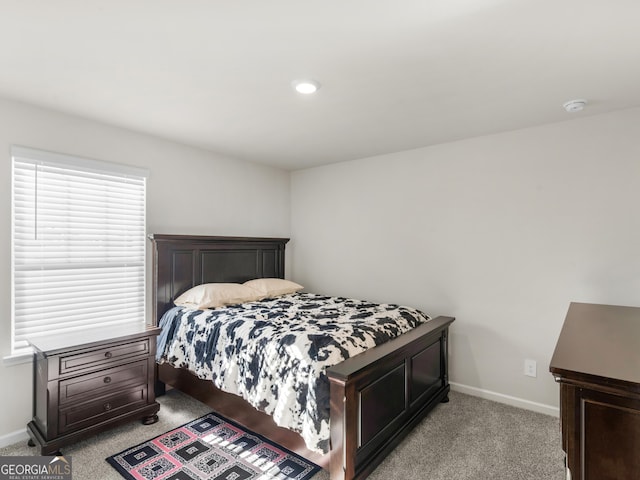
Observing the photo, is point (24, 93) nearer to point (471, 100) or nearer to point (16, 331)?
point (16, 331)

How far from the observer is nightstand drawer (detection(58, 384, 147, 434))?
7.41 feet

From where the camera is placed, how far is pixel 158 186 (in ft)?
10.6

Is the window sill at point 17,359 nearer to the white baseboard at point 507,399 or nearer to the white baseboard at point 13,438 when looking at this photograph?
the white baseboard at point 13,438

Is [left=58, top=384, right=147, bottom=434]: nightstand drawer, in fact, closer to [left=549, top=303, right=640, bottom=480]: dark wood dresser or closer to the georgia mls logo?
the georgia mls logo

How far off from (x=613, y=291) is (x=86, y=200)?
13.2 feet

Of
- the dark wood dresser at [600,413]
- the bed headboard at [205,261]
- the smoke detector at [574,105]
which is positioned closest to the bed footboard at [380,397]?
the dark wood dresser at [600,413]

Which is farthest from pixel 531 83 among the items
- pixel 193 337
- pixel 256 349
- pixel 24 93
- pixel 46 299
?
pixel 46 299

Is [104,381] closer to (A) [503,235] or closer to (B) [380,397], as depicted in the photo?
(B) [380,397]

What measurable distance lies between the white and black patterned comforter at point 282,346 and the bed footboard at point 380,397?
0.09 metres

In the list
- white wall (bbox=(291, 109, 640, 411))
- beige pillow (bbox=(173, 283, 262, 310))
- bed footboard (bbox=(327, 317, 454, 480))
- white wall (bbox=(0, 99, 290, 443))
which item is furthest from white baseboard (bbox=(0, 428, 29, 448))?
white wall (bbox=(291, 109, 640, 411))

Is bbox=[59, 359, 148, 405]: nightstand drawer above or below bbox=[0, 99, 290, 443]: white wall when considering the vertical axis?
below

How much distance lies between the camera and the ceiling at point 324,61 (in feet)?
4.88

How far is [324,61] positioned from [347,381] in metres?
1.67

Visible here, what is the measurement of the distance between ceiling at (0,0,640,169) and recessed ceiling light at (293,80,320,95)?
55 millimetres
